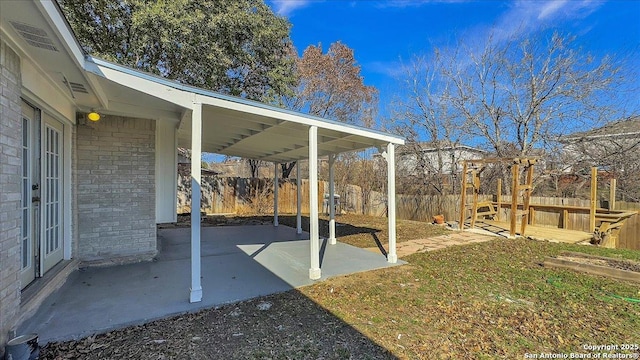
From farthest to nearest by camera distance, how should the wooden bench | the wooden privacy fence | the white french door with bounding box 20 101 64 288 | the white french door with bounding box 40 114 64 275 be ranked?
the wooden privacy fence → the wooden bench → the white french door with bounding box 40 114 64 275 → the white french door with bounding box 20 101 64 288

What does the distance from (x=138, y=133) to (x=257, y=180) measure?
9.71m

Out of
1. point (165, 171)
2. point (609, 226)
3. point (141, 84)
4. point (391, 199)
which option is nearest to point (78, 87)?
point (141, 84)

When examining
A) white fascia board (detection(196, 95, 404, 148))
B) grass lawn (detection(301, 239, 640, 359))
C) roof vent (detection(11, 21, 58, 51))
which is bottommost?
grass lawn (detection(301, 239, 640, 359))

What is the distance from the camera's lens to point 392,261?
5398 mm

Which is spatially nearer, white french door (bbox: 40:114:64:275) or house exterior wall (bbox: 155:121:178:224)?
white french door (bbox: 40:114:64:275)

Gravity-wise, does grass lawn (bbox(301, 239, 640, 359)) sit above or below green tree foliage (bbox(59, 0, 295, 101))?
below

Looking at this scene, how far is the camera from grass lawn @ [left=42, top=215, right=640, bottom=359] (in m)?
2.57

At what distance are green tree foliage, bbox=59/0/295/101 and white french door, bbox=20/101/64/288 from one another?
493 centimetres

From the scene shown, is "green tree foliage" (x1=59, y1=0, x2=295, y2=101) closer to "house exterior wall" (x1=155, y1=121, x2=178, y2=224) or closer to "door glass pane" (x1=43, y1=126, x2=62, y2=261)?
"house exterior wall" (x1=155, y1=121, x2=178, y2=224)

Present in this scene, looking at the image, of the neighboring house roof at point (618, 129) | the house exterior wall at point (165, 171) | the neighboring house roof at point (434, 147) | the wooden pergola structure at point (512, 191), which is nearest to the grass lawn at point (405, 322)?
the house exterior wall at point (165, 171)

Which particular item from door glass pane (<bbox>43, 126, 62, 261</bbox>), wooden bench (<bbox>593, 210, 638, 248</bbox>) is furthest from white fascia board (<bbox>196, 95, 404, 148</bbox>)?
wooden bench (<bbox>593, 210, 638, 248</bbox>)

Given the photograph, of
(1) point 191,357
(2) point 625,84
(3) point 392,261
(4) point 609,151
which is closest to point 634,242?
(4) point 609,151

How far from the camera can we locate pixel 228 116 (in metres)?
4.33

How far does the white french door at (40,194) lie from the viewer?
3049mm
